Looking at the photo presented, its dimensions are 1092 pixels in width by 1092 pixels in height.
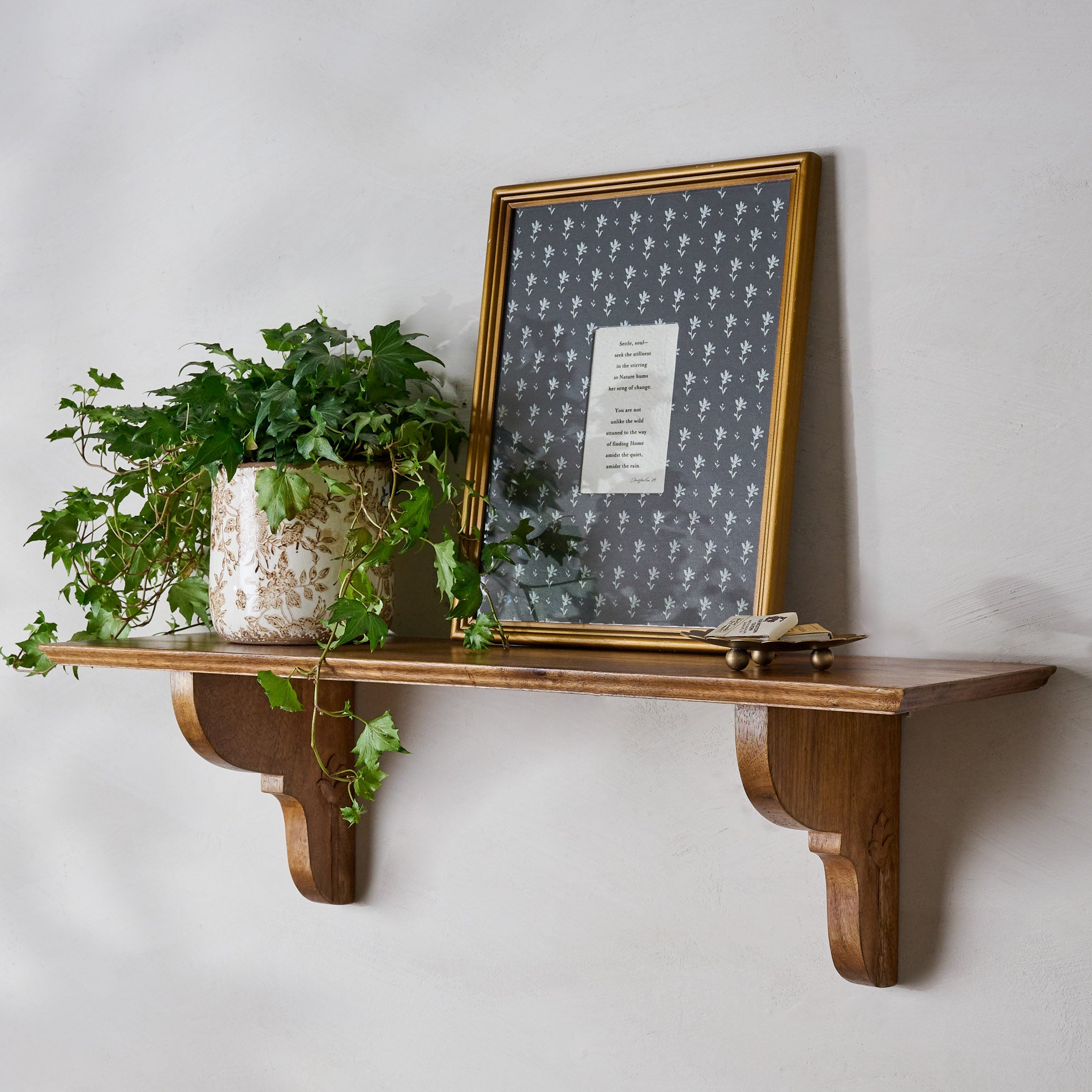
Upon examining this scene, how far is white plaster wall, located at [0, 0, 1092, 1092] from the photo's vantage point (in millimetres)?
842

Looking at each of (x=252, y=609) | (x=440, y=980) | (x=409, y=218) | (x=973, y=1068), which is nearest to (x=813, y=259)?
(x=409, y=218)

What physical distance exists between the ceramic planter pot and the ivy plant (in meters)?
0.01

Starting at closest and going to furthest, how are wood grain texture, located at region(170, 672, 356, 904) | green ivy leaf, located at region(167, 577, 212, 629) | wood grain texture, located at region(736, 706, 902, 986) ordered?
wood grain texture, located at region(736, 706, 902, 986) < wood grain texture, located at region(170, 672, 356, 904) < green ivy leaf, located at region(167, 577, 212, 629)

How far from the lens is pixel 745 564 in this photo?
0.87m

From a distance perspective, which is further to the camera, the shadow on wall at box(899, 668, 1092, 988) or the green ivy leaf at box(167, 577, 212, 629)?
the green ivy leaf at box(167, 577, 212, 629)

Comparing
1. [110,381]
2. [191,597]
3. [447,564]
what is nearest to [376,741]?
[447,564]

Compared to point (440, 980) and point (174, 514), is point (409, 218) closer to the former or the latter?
point (174, 514)

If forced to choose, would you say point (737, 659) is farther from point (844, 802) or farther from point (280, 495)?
point (280, 495)

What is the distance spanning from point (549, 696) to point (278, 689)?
28cm

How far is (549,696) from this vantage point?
103cm

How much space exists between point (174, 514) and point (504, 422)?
33cm

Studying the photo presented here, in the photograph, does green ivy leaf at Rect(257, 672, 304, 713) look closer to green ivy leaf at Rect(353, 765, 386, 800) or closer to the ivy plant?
the ivy plant

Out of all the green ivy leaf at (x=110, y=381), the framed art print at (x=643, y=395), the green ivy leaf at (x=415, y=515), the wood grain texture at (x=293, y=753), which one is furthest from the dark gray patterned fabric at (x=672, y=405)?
the green ivy leaf at (x=110, y=381)

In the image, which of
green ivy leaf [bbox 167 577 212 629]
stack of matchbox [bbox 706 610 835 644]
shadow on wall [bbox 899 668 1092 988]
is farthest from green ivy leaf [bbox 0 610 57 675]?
shadow on wall [bbox 899 668 1092 988]
